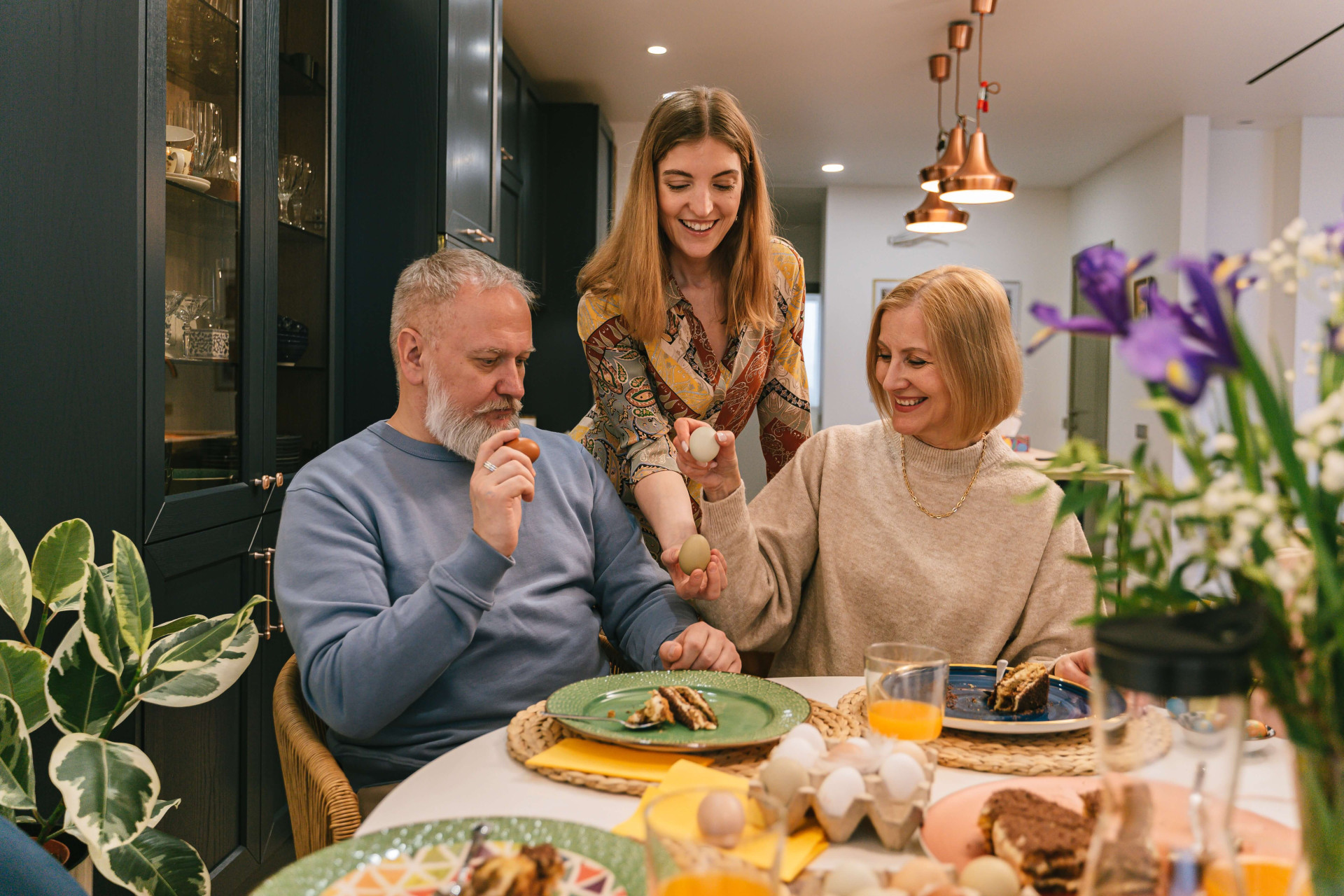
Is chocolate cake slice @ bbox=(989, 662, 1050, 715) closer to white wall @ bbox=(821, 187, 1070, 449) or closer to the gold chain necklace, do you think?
the gold chain necklace

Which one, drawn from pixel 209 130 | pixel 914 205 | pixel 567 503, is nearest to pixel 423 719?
pixel 567 503

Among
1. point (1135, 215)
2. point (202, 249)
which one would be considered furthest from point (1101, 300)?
point (1135, 215)

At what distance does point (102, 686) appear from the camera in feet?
4.33

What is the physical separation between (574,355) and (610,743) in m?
4.31

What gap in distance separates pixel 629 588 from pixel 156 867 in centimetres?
79

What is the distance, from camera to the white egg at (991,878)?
67 centimetres

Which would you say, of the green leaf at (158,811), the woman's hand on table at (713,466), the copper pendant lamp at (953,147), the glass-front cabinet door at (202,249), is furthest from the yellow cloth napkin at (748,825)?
the copper pendant lamp at (953,147)

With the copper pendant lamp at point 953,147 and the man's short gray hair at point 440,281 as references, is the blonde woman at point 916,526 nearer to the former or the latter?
the man's short gray hair at point 440,281

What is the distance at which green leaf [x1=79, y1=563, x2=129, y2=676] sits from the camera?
1.27 m

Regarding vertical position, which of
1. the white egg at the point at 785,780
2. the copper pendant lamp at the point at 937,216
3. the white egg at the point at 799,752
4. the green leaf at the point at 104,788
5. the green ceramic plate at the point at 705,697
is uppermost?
the copper pendant lamp at the point at 937,216

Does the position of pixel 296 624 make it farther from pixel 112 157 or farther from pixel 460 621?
pixel 112 157

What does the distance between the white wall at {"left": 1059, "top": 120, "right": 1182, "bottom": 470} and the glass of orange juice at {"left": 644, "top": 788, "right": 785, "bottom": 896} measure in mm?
5925

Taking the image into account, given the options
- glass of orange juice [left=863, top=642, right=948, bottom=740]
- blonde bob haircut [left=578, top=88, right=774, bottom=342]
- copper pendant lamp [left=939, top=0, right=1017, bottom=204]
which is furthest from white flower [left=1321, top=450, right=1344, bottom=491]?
copper pendant lamp [left=939, top=0, right=1017, bottom=204]

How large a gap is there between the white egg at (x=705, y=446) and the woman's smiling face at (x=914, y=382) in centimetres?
38
